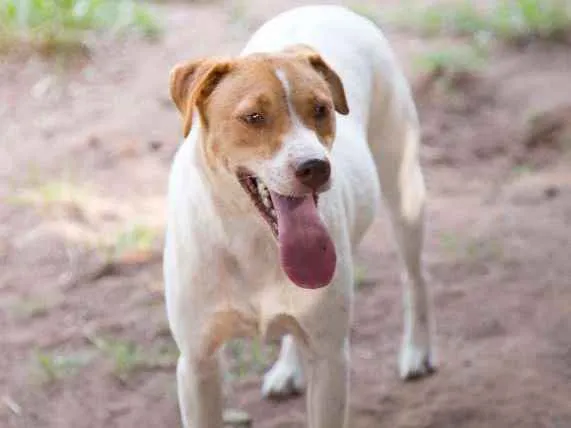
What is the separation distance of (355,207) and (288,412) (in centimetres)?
99

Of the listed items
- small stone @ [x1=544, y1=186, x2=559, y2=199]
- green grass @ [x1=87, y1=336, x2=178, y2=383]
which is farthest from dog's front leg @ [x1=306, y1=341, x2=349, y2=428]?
small stone @ [x1=544, y1=186, x2=559, y2=199]

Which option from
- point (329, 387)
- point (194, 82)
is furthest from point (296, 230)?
point (329, 387)

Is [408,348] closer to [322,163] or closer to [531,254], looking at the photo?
[531,254]

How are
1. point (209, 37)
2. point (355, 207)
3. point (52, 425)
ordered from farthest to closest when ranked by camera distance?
point (209, 37) < point (52, 425) < point (355, 207)

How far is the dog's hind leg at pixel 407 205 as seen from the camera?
4.19 meters

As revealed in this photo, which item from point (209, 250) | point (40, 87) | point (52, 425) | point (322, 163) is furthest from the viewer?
point (40, 87)

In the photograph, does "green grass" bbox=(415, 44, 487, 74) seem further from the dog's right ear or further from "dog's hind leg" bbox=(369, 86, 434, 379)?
the dog's right ear

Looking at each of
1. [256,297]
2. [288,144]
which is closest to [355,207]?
[256,297]

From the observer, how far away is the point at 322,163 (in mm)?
2801

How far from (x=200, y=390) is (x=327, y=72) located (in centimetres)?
107

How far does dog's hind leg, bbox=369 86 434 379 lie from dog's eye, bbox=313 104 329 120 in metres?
1.17

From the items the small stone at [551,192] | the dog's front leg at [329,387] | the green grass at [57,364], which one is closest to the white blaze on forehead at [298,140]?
the dog's front leg at [329,387]

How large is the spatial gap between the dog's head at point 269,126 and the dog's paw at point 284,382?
131 centimetres

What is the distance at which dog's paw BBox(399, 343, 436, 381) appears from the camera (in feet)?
14.3
